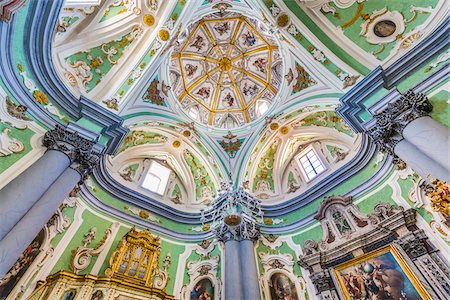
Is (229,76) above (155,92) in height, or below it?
above

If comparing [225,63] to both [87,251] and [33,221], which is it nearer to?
[87,251]

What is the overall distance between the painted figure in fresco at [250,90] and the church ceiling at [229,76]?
0.22 ft

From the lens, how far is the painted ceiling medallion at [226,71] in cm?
1284

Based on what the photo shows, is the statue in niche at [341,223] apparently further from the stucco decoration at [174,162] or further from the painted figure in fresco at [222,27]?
the painted figure in fresco at [222,27]

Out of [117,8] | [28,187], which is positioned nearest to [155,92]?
[117,8]

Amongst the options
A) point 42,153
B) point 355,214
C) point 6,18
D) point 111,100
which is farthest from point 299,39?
point 42,153

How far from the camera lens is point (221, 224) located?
9.05m

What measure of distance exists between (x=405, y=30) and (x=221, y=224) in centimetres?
949

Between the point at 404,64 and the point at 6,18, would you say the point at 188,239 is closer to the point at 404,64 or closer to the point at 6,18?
the point at 6,18

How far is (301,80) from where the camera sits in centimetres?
1005

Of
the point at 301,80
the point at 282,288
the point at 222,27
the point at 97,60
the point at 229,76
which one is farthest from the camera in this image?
the point at 229,76

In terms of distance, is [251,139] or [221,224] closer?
[221,224]

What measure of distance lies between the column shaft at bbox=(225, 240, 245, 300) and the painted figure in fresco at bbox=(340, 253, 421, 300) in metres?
3.39

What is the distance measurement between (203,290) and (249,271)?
1.93 metres
